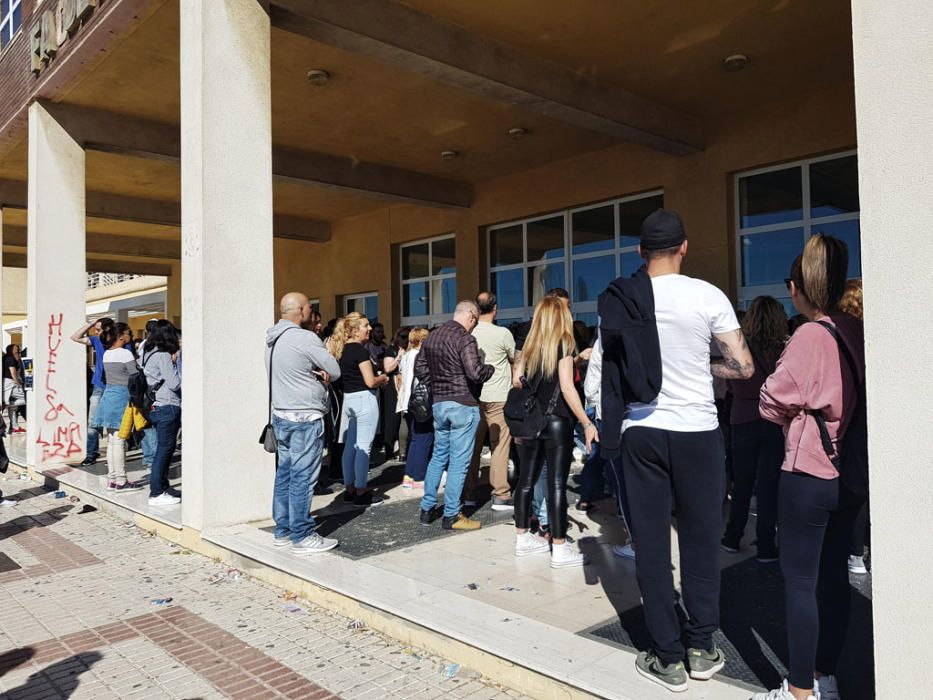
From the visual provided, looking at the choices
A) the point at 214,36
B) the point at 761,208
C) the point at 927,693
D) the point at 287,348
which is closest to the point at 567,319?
the point at 287,348

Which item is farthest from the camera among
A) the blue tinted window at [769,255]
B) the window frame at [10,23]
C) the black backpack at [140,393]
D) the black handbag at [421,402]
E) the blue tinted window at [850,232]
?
the window frame at [10,23]

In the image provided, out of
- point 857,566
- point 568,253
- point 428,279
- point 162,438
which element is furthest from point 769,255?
point 162,438

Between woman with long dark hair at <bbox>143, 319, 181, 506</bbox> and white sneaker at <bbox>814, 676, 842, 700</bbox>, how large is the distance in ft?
20.5

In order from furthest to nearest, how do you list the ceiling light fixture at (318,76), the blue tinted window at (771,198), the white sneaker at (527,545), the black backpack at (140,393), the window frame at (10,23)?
the window frame at (10,23)
the blue tinted window at (771,198)
the ceiling light fixture at (318,76)
the black backpack at (140,393)
the white sneaker at (527,545)

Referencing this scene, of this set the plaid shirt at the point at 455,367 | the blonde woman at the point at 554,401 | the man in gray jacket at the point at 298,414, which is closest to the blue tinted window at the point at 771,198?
the plaid shirt at the point at 455,367

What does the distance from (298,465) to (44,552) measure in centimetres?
288

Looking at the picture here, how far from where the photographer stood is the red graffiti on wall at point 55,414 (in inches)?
416

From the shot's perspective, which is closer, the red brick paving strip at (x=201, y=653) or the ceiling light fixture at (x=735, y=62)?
the red brick paving strip at (x=201, y=653)

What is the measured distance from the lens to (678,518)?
3.33m

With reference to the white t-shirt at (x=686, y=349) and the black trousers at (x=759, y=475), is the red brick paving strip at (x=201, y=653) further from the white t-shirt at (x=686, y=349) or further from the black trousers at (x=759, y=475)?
the black trousers at (x=759, y=475)

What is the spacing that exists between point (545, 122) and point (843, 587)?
8981mm

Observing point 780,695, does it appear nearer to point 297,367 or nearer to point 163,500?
point 297,367

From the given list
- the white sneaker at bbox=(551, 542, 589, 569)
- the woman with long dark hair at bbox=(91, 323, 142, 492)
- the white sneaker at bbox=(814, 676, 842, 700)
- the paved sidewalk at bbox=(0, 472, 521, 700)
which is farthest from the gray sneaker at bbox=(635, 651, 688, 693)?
the woman with long dark hair at bbox=(91, 323, 142, 492)

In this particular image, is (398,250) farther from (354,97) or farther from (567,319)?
(567,319)
